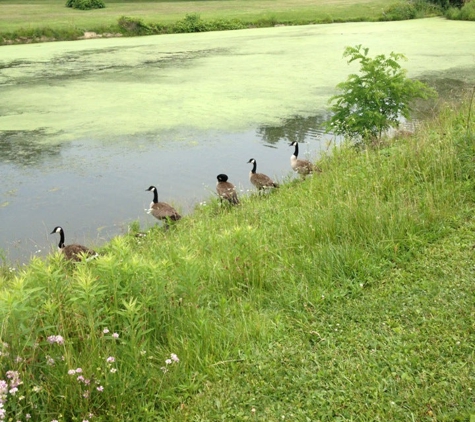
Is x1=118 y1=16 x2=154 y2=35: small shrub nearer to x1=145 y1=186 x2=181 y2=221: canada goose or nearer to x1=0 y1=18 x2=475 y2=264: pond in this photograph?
x1=0 y1=18 x2=475 y2=264: pond

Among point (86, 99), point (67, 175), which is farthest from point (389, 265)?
point (86, 99)

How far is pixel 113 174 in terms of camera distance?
9.60 metres

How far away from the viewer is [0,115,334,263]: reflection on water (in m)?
7.78

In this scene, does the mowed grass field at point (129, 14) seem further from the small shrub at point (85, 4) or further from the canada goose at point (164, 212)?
the canada goose at point (164, 212)

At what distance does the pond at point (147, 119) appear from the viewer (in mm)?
8477

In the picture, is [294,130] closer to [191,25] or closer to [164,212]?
[164,212]

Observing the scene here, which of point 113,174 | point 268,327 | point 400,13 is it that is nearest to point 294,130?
point 113,174

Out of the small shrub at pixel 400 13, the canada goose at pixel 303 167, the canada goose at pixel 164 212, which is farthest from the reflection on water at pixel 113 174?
the small shrub at pixel 400 13

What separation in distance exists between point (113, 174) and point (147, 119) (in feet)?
11.5

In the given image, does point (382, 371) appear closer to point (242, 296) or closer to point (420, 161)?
point (242, 296)

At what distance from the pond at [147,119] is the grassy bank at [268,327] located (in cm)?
346

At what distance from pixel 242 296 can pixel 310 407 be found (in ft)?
4.26

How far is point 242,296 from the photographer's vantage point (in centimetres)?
415

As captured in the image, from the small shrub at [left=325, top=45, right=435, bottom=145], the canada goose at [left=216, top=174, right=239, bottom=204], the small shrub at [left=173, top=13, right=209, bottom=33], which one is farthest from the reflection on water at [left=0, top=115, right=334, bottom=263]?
the small shrub at [left=173, top=13, right=209, bottom=33]
